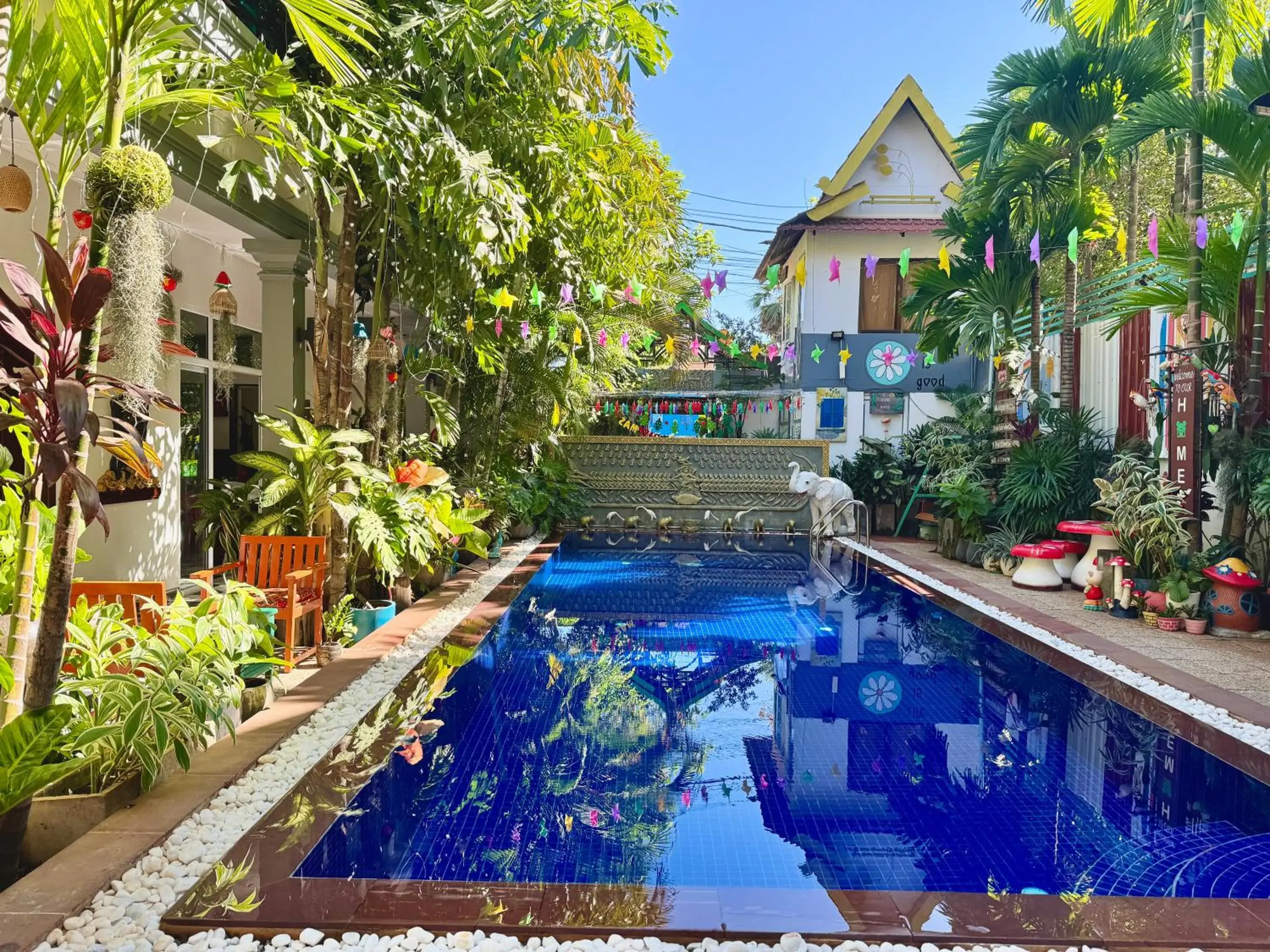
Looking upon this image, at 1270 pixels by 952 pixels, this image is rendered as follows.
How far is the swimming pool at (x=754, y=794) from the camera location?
290 centimetres

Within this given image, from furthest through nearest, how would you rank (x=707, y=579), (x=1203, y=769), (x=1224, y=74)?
1. (x=707, y=579)
2. (x=1224, y=74)
3. (x=1203, y=769)

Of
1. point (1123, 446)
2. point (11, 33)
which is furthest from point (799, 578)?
point (11, 33)

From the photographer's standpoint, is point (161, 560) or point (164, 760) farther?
point (161, 560)

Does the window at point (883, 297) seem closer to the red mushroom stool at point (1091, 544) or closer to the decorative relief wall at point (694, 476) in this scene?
the decorative relief wall at point (694, 476)

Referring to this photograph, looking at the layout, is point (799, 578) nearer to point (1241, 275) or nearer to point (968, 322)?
point (968, 322)

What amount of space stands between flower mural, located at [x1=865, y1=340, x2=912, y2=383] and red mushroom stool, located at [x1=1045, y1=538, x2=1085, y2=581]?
709 centimetres

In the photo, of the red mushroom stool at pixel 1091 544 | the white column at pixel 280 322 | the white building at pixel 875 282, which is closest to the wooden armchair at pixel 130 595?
the white column at pixel 280 322

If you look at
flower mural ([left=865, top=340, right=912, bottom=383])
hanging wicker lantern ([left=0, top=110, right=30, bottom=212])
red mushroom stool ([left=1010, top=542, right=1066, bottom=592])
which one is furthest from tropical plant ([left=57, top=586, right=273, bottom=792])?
flower mural ([left=865, top=340, right=912, bottom=383])

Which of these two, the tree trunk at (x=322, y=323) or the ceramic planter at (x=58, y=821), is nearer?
the ceramic planter at (x=58, y=821)

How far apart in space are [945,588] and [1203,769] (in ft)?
15.3

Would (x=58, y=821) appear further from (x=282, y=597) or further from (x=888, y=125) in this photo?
(x=888, y=125)

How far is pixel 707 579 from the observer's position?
9609 millimetres

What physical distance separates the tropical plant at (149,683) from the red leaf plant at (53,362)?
2.96 ft

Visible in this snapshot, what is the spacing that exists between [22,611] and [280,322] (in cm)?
633
